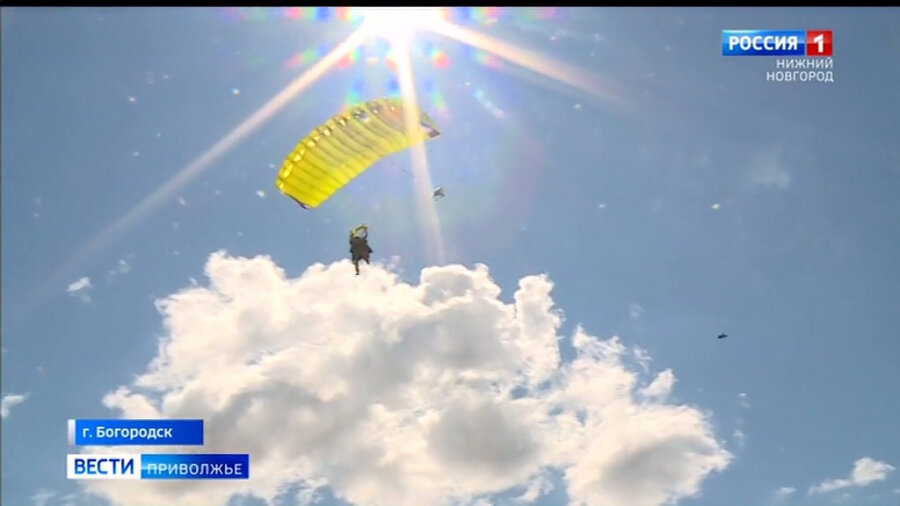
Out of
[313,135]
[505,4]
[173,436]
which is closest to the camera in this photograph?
[505,4]

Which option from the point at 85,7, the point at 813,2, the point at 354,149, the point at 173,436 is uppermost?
the point at 354,149

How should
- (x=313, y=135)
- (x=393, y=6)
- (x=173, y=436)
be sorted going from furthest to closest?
(x=313, y=135) → (x=173, y=436) → (x=393, y=6)

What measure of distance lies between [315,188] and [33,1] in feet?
39.6

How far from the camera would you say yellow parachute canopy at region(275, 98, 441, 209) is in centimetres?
2541

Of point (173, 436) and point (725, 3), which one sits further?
point (173, 436)

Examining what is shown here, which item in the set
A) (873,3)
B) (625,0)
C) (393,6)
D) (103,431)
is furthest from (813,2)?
(103,431)

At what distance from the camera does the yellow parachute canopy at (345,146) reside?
83.4 ft

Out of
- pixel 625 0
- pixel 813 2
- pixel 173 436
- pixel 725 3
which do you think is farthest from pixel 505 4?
pixel 173 436

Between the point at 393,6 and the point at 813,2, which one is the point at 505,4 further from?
the point at 813,2

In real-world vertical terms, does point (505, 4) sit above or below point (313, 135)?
below

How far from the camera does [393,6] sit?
15523 mm

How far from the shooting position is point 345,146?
84.1 feet

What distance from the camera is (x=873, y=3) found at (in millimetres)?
14930

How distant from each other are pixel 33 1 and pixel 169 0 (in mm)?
2794
